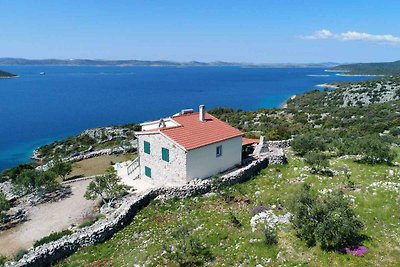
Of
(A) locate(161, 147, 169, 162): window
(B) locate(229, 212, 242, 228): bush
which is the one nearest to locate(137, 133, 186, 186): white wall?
(A) locate(161, 147, 169, 162): window

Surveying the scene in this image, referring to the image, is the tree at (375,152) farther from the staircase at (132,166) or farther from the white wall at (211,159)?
the staircase at (132,166)

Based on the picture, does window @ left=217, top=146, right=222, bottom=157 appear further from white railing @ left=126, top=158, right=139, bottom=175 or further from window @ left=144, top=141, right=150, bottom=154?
white railing @ left=126, top=158, right=139, bottom=175

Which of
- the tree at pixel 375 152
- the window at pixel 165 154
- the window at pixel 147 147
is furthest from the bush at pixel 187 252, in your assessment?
the tree at pixel 375 152

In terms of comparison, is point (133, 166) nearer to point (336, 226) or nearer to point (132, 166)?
point (132, 166)

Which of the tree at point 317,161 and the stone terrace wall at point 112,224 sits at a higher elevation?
the tree at point 317,161

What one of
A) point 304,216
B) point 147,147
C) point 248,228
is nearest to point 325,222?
point 304,216
